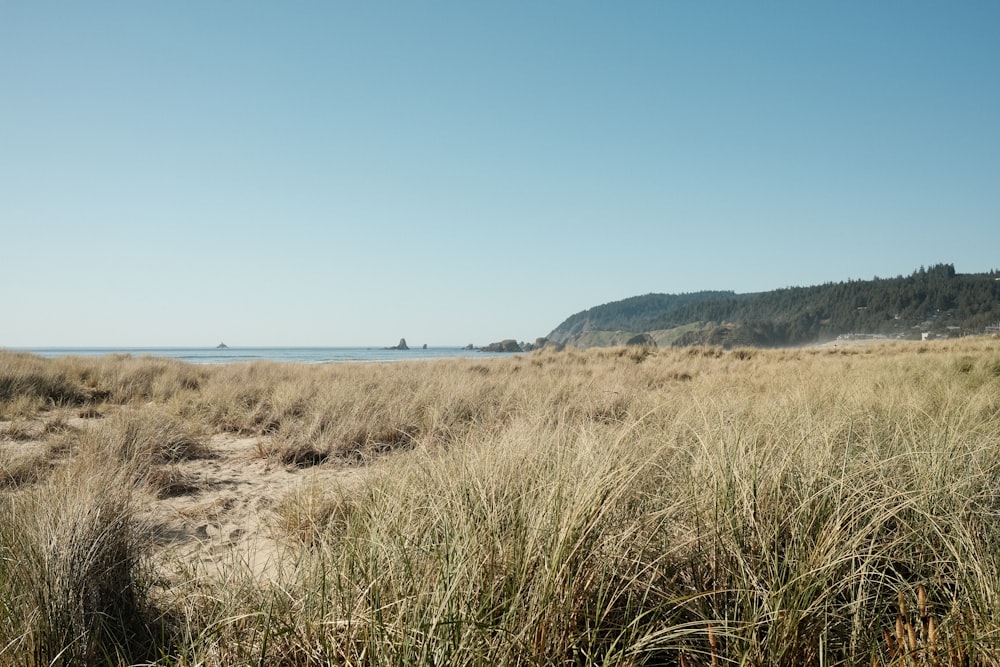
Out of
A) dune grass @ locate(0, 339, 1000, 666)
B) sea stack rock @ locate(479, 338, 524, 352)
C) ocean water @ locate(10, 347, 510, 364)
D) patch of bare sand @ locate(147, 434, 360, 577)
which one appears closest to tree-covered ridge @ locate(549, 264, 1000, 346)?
sea stack rock @ locate(479, 338, 524, 352)

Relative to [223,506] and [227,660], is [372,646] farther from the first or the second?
[223,506]

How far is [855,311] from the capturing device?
78500 mm

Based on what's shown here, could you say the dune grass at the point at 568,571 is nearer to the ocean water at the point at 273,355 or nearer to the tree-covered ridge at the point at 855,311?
the ocean water at the point at 273,355

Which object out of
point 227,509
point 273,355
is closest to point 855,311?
point 273,355

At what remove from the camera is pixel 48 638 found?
1636 mm

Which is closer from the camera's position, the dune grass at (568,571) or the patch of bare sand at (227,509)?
the dune grass at (568,571)

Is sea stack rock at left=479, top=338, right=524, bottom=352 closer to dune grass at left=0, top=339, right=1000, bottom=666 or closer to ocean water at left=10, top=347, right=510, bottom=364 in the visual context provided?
ocean water at left=10, top=347, right=510, bottom=364

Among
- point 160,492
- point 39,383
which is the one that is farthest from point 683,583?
point 39,383

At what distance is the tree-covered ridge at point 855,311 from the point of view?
67031 millimetres

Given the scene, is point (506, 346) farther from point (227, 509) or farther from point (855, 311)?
point (227, 509)

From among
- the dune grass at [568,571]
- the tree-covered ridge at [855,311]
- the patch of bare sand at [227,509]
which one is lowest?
the patch of bare sand at [227,509]

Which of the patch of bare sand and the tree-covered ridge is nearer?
the patch of bare sand

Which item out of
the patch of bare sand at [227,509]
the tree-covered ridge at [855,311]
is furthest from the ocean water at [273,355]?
the tree-covered ridge at [855,311]

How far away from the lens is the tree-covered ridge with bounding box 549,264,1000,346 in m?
67.0
